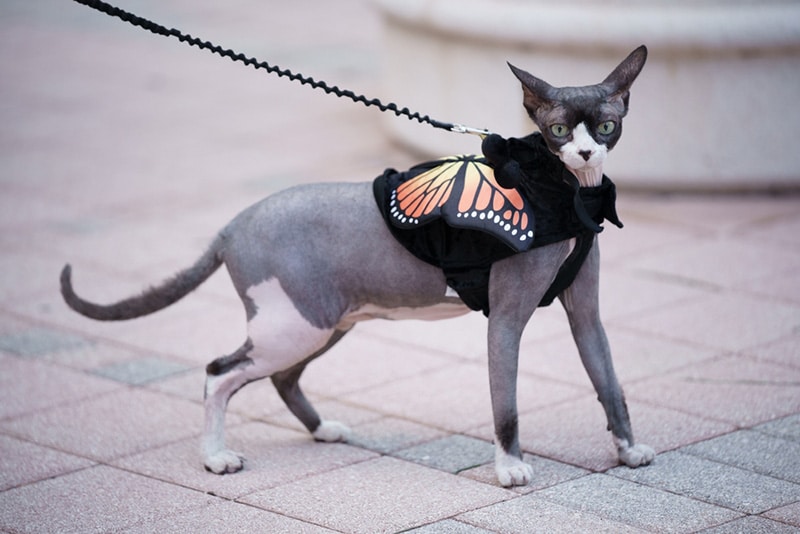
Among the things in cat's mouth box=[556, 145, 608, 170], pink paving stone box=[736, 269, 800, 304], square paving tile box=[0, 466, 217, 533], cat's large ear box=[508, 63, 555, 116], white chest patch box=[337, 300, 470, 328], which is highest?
cat's large ear box=[508, 63, 555, 116]

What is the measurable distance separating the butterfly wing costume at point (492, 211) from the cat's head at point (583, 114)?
0.53ft

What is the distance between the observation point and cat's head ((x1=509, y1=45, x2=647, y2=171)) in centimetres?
430

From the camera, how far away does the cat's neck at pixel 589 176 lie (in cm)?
448

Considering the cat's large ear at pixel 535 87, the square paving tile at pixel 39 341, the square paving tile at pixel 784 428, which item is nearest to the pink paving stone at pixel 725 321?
the square paving tile at pixel 784 428

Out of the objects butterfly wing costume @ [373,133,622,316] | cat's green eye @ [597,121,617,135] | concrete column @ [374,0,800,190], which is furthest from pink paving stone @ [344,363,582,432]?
concrete column @ [374,0,800,190]

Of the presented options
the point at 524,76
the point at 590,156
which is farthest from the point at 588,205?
the point at 524,76

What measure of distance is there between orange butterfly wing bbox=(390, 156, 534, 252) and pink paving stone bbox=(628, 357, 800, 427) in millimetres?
1508

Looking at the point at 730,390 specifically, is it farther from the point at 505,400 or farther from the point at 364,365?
the point at 364,365

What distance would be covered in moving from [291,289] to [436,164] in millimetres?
760

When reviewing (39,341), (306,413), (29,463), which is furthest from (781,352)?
(39,341)

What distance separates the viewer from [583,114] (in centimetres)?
430

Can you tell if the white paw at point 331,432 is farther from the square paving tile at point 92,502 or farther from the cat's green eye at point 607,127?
the cat's green eye at point 607,127

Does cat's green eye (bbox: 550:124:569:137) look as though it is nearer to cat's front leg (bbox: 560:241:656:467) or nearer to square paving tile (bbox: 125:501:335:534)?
cat's front leg (bbox: 560:241:656:467)

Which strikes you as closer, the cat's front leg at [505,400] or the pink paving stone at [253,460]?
the cat's front leg at [505,400]
